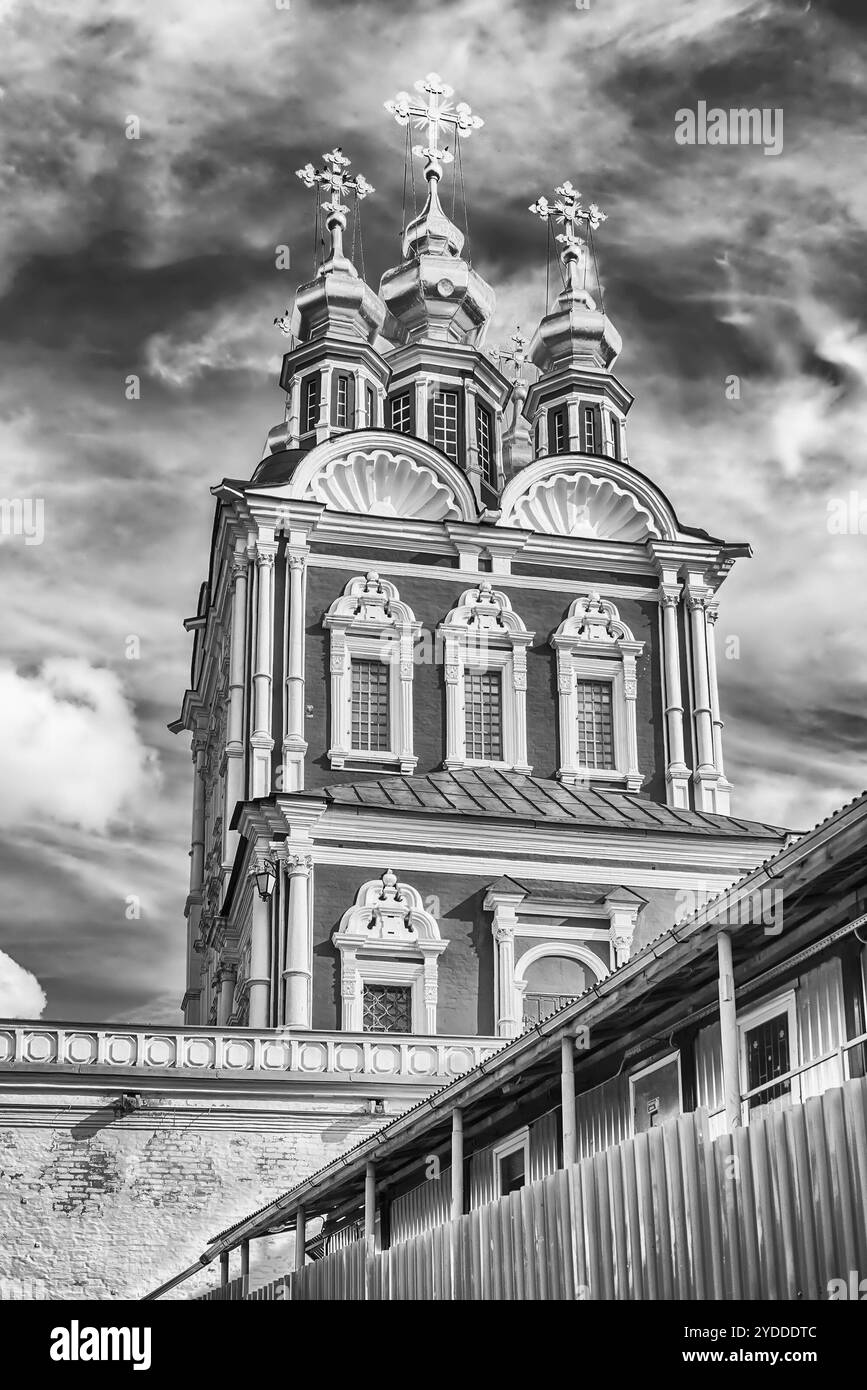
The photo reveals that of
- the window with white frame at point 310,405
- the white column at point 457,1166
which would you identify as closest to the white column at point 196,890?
the window with white frame at point 310,405

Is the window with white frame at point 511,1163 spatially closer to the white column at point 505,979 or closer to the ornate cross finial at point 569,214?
the white column at point 505,979

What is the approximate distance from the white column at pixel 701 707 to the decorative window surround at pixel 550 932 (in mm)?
4193

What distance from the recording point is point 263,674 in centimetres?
3259

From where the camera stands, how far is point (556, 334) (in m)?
40.9

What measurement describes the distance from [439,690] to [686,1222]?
70.0ft

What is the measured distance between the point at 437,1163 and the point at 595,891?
10.9 metres

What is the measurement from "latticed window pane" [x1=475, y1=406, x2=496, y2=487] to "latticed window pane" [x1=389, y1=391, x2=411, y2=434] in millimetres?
1335

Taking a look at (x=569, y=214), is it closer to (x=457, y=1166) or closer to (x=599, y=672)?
(x=599, y=672)

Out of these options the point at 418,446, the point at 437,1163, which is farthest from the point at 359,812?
the point at 437,1163

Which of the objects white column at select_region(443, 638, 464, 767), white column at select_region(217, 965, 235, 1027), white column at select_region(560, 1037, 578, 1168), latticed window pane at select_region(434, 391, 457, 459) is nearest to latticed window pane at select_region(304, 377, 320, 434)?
latticed window pane at select_region(434, 391, 457, 459)

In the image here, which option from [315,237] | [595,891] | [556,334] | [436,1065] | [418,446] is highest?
[315,237]
